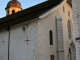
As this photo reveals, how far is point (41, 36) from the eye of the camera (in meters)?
18.7

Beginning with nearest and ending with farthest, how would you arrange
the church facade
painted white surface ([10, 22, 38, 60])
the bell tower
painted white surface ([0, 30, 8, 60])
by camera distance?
1. the church facade
2. painted white surface ([10, 22, 38, 60])
3. painted white surface ([0, 30, 8, 60])
4. the bell tower

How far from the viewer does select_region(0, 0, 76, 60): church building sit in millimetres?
18594

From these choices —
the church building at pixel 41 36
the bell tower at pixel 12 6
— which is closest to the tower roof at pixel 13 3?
the bell tower at pixel 12 6

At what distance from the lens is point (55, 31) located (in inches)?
814

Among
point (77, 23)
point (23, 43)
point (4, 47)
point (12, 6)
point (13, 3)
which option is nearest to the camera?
point (77, 23)

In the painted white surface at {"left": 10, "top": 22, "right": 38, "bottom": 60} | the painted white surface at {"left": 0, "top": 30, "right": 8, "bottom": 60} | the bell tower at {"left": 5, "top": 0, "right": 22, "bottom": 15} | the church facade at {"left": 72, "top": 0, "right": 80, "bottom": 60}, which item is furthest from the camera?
the bell tower at {"left": 5, "top": 0, "right": 22, "bottom": 15}

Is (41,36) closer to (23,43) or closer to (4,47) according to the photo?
(23,43)

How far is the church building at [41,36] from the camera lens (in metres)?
18.6

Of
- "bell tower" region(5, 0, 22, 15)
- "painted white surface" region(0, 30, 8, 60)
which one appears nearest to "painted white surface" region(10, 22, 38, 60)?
"painted white surface" region(0, 30, 8, 60)

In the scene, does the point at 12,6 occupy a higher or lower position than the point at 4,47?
higher

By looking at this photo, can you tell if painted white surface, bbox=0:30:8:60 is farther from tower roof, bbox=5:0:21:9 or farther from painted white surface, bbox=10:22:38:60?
tower roof, bbox=5:0:21:9

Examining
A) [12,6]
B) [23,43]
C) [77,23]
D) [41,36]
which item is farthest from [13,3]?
[77,23]

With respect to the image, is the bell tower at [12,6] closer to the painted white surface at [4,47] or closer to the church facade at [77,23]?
Result: the painted white surface at [4,47]

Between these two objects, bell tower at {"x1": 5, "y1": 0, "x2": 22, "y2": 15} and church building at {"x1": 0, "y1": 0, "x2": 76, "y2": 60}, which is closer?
church building at {"x1": 0, "y1": 0, "x2": 76, "y2": 60}
